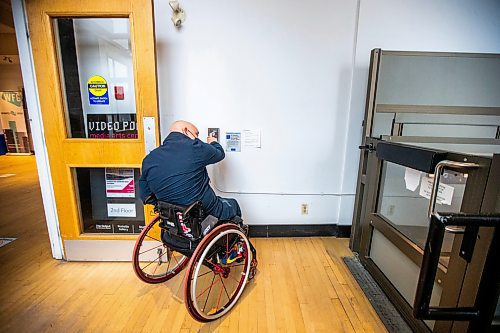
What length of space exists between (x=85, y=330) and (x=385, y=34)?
3.11 m

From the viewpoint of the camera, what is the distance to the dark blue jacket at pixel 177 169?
136 centimetres

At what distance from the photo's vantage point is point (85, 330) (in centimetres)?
138

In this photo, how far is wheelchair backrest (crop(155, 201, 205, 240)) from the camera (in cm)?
134

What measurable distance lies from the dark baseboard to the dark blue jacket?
43.3 inches

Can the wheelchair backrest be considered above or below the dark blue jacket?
below

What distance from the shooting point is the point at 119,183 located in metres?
2.01

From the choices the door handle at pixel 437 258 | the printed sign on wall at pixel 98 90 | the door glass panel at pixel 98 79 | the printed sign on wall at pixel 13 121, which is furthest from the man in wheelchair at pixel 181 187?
the printed sign on wall at pixel 13 121

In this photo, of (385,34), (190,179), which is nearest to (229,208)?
(190,179)

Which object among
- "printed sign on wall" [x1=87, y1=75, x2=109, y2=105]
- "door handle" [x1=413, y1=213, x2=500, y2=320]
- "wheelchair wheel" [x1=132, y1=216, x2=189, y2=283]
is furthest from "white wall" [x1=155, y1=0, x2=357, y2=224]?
"door handle" [x1=413, y1=213, x2=500, y2=320]

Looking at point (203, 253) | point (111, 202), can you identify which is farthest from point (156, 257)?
point (203, 253)


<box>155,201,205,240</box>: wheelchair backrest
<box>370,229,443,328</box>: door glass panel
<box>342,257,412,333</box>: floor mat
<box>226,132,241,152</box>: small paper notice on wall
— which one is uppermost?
<box>226,132,241,152</box>: small paper notice on wall

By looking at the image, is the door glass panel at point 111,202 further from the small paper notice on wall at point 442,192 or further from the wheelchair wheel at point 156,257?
the small paper notice on wall at point 442,192

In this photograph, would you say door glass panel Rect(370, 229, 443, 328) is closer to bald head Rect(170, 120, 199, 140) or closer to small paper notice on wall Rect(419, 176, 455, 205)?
small paper notice on wall Rect(419, 176, 455, 205)

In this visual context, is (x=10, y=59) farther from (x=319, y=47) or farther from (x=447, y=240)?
(x=447, y=240)
